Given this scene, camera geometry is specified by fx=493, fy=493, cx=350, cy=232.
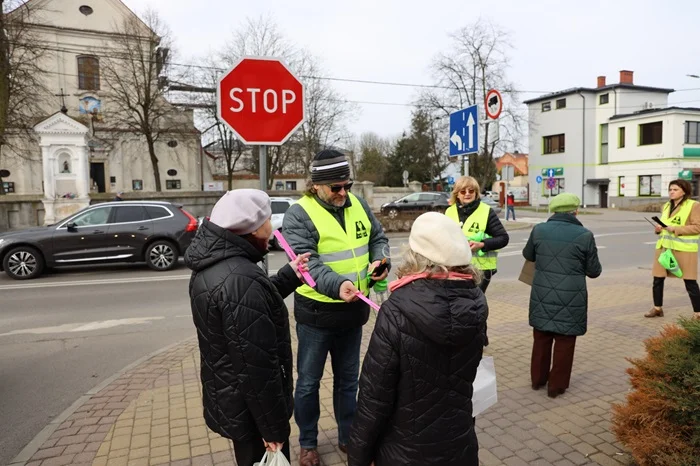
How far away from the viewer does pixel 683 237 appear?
253 inches

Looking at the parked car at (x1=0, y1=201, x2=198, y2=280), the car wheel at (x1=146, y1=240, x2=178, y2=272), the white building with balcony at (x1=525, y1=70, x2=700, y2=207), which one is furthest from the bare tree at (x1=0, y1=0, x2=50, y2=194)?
the white building with balcony at (x1=525, y1=70, x2=700, y2=207)

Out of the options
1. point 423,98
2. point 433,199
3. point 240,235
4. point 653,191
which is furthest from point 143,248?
point 653,191

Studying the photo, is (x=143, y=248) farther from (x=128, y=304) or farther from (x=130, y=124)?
(x=130, y=124)

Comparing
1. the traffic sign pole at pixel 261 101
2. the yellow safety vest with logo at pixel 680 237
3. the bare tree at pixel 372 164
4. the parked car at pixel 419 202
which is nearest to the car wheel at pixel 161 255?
the traffic sign pole at pixel 261 101

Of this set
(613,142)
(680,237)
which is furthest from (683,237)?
(613,142)

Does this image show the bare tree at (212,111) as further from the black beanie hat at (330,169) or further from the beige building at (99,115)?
the black beanie hat at (330,169)

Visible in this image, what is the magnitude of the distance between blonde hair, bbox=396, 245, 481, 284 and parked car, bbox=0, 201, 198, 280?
10.7 metres

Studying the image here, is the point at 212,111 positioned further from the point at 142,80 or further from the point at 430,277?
the point at 430,277

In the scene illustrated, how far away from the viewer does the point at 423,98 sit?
118 feet

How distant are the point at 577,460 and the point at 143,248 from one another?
10.7m

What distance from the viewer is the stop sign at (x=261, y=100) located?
3.67m

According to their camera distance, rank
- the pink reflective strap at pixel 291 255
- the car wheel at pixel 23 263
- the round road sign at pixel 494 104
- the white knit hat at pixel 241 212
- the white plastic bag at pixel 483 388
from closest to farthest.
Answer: the white knit hat at pixel 241 212 → the white plastic bag at pixel 483 388 → the pink reflective strap at pixel 291 255 → the round road sign at pixel 494 104 → the car wheel at pixel 23 263

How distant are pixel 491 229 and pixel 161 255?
904 cm

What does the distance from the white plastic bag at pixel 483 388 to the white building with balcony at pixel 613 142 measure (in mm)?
40423
